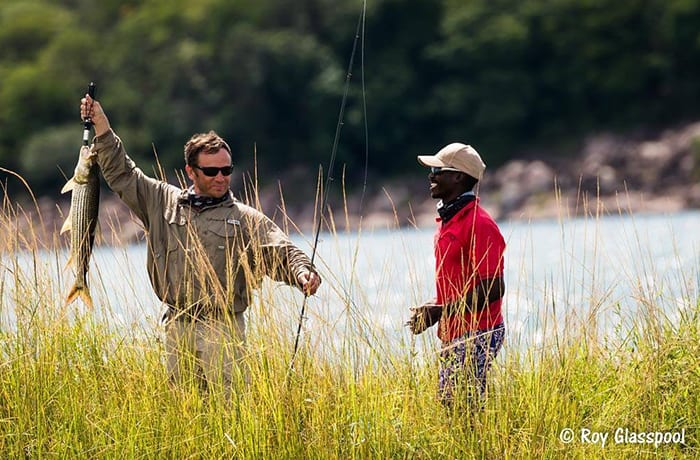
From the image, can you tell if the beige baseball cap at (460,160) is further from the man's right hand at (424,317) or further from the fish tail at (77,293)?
the fish tail at (77,293)

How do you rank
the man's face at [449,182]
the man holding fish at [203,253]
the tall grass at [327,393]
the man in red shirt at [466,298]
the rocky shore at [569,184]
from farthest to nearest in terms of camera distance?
1. the rocky shore at [569,184]
2. the man's face at [449,182]
3. the man holding fish at [203,253]
4. the man in red shirt at [466,298]
5. the tall grass at [327,393]

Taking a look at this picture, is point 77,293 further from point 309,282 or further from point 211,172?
point 309,282

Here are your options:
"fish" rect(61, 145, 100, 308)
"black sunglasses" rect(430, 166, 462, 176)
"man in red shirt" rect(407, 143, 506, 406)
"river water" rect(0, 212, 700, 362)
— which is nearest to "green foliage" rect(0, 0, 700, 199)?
"river water" rect(0, 212, 700, 362)

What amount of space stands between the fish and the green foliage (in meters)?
49.0

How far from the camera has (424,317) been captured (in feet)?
16.1

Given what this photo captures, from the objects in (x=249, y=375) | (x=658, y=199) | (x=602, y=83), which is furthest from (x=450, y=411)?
(x=602, y=83)

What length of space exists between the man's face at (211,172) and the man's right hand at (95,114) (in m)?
0.38

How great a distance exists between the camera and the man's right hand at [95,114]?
5172 mm

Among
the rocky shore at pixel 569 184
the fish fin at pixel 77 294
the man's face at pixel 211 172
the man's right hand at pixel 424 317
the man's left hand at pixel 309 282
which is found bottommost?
the man's right hand at pixel 424 317

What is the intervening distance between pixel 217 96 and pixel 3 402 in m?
57.4

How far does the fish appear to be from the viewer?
5.15m

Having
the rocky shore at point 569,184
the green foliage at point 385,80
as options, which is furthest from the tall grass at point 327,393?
the green foliage at point 385,80

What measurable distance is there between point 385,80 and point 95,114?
2209 inches

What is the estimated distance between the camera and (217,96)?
6178cm
